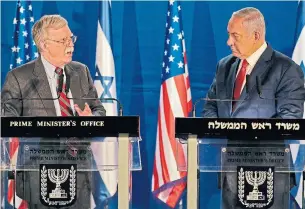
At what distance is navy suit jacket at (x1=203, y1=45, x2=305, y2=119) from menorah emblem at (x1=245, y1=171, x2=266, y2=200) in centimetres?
249

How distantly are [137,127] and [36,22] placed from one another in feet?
10.6

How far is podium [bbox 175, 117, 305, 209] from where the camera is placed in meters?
4.19

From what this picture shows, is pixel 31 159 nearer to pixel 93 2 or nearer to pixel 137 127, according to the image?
pixel 137 127

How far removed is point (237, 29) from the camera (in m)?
7.12

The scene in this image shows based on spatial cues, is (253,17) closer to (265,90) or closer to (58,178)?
(265,90)

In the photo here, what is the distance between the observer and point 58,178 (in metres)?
4.24

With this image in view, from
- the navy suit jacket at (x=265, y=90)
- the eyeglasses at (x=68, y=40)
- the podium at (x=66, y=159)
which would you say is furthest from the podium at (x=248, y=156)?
the eyeglasses at (x=68, y=40)

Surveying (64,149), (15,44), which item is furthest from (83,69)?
(64,149)

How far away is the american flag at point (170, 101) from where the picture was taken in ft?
23.2

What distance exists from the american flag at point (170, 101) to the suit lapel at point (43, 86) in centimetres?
101

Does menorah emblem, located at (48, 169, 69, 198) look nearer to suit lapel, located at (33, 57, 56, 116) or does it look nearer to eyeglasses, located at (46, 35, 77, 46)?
suit lapel, located at (33, 57, 56, 116)

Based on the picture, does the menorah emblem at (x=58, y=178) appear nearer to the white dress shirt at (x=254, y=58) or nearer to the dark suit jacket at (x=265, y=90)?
the dark suit jacket at (x=265, y=90)

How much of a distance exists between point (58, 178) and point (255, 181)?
109 cm

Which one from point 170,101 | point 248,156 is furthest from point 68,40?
point 248,156
